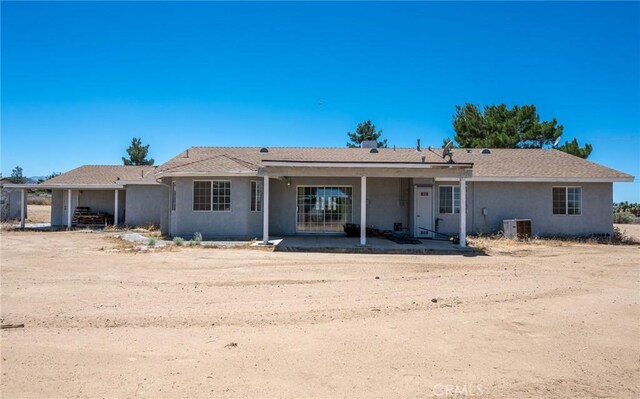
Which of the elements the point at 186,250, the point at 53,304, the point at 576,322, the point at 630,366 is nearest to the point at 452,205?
the point at 186,250

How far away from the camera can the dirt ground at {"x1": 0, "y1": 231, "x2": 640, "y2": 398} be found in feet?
13.3

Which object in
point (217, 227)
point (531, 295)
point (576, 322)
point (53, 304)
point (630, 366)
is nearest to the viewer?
point (630, 366)

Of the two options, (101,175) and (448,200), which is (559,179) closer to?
(448,200)

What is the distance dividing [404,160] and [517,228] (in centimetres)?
541

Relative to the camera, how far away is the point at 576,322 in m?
6.14

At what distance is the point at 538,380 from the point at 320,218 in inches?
564

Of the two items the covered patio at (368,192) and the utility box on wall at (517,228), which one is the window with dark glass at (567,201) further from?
the covered patio at (368,192)

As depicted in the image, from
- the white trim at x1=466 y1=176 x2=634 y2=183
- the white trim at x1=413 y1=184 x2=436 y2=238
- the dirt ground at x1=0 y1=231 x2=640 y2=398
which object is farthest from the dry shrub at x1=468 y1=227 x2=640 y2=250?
the dirt ground at x1=0 y1=231 x2=640 y2=398

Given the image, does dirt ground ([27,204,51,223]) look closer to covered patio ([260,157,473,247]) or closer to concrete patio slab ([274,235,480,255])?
covered patio ([260,157,473,247])

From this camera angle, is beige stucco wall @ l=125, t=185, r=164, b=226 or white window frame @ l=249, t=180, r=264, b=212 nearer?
white window frame @ l=249, t=180, r=264, b=212

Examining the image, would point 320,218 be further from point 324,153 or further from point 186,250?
point 186,250

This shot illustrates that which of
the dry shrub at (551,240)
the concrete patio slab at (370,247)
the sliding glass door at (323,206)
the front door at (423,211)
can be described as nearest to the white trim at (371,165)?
the concrete patio slab at (370,247)

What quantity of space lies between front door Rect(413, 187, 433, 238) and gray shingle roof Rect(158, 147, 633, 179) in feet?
4.76

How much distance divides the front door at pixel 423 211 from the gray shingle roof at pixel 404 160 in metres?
1.45
